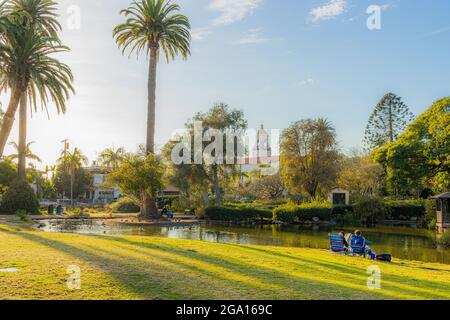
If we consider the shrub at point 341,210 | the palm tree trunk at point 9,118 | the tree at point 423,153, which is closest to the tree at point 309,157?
the shrub at point 341,210

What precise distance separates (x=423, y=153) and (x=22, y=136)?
36976mm

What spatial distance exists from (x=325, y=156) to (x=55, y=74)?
3329 cm

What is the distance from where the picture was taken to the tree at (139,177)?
3603cm

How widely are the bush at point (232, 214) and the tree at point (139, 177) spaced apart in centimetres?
738

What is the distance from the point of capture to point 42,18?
41.0 m

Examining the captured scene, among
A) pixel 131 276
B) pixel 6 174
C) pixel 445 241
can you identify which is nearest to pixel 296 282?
pixel 131 276

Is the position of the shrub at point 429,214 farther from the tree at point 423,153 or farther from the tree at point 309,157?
the tree at point 309,157

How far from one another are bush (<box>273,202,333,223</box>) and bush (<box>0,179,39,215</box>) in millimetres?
23318

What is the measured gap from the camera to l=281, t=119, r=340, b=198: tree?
5125 centimetres

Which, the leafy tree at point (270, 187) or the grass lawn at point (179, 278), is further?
the leafy tree at point (270, 187)

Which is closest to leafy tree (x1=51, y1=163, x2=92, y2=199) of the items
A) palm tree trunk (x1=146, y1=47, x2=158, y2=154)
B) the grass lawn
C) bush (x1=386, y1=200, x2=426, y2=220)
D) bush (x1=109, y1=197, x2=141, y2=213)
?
bush (x1=109, y1=197, x2=141, y2=213)

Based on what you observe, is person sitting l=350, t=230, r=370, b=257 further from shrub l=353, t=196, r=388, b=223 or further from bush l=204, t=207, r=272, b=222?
shrub l=353, t=196, r=388, b=223

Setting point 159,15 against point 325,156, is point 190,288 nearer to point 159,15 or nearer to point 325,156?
point 159,15
